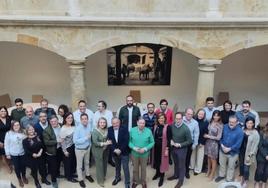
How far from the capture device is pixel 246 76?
12.6 m

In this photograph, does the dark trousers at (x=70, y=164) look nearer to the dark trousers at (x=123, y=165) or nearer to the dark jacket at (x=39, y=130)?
the dark jacket at (x=39, y=130)

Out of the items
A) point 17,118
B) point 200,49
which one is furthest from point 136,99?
point 17,118

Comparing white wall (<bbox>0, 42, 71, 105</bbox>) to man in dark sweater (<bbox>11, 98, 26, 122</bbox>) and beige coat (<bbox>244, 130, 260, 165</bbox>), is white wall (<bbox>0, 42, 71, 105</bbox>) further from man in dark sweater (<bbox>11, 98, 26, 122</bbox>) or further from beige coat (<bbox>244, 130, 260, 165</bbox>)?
beige coat (<bbox>244, 130, 260, 165</bbox>)

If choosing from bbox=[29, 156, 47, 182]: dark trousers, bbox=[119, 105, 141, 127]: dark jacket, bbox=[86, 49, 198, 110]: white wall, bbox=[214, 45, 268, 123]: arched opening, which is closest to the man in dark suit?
bbox=[119, 105, 141, 127]: dark jacket

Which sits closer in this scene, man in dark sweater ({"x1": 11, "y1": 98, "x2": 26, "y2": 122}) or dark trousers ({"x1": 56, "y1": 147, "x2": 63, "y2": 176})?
dark trousers ({"x1": 56, "y1": 147, "x2": 63, "y2": 176})

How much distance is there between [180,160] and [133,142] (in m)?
1.12

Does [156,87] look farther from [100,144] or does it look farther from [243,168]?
[100,144]

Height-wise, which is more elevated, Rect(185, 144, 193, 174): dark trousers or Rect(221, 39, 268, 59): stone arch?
Rect(221, 39, 268, 59): stone arch

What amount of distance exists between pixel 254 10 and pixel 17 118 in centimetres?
567

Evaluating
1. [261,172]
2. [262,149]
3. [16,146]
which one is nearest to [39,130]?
[16,146]

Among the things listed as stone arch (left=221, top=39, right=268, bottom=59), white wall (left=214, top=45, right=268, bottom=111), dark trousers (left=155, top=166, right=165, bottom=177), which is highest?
stone arch (left=221, top=39, right=268, bottom=59)

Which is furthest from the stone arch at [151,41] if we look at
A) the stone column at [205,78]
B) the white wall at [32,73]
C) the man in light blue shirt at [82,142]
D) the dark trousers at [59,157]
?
the white wall at [32,73]

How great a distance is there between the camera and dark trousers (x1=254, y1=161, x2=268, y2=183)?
804cm

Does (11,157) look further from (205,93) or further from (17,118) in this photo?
(205,93)
